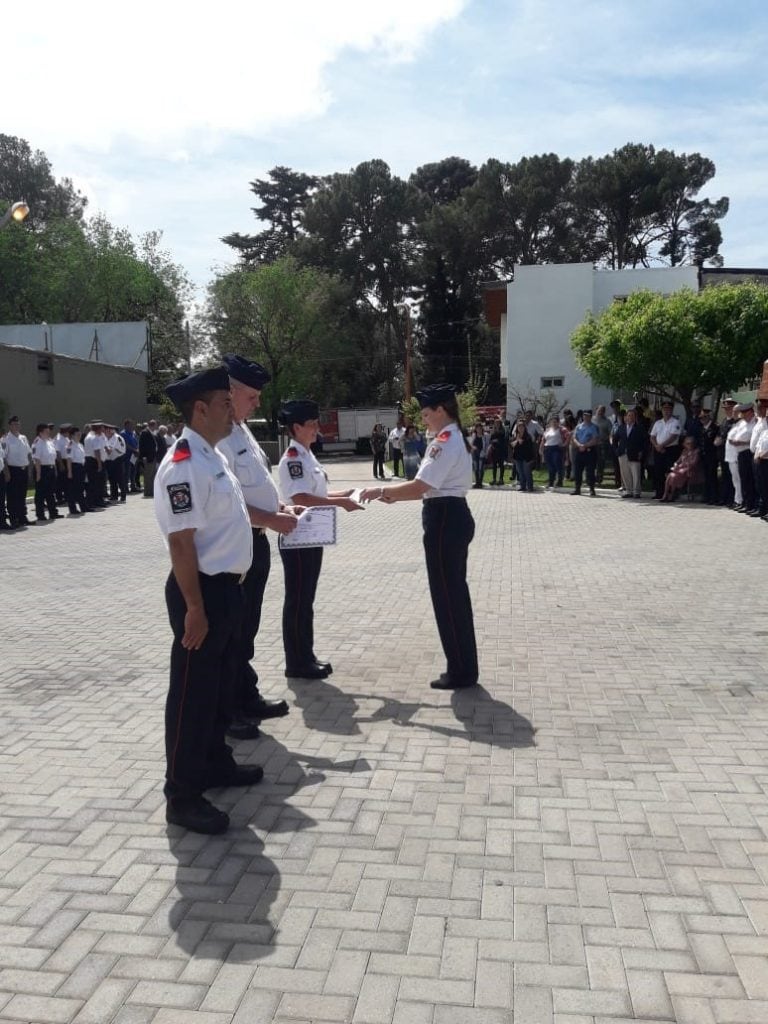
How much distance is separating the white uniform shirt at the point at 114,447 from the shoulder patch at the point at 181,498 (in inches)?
664

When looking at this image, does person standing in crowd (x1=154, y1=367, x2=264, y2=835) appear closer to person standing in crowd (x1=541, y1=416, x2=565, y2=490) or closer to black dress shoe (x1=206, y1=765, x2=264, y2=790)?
black dress shoe (x1=206, y1=765, x2=264, y2=790)

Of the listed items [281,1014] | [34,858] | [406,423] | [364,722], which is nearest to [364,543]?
[364,722]

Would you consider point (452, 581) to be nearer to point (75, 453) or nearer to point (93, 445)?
point (75, 453)

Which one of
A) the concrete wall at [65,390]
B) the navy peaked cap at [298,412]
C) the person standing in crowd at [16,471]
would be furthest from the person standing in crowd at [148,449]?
the navy peaked cap at [298,412]

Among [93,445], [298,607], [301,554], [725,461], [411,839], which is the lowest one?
[411,839]

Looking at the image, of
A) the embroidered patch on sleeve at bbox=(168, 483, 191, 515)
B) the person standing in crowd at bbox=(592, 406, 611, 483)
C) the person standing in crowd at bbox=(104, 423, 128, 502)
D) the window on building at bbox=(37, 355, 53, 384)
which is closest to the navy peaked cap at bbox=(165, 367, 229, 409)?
the embroidered patch on sleeve at bbox=(168, 483, 191, 515)

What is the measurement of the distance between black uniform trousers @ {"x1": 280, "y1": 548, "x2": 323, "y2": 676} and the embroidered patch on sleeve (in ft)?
7.90

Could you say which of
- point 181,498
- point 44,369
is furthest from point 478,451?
point 181,498

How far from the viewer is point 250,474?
16.4 ft

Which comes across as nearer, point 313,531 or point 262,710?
point 262,710

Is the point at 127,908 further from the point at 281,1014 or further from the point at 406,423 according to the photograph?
the point at 406,423

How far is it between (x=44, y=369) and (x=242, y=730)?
27.0 m

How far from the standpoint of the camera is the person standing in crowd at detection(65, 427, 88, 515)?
17734 mm

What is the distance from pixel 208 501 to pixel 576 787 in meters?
2.15
